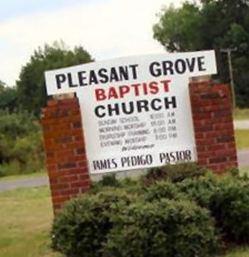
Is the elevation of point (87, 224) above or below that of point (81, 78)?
below

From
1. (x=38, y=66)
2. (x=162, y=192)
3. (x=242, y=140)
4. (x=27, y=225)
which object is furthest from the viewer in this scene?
(x=38, y=66)

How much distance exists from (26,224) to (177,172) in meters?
4.87

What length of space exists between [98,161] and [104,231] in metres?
2.51

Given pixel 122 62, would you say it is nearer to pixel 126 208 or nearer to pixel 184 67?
pixel 184 67

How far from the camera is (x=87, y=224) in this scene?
386 inches

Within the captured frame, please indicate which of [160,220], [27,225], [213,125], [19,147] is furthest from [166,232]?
[19,147]

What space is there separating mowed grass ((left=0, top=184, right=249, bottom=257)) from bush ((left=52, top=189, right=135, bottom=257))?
1038 millimetres

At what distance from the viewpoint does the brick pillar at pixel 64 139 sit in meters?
12.1

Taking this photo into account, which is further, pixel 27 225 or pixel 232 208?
pixel 27 225

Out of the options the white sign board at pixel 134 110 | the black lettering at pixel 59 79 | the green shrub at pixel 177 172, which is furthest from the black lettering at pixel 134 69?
the green shrub at pixel 177 172

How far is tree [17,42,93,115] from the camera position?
86.0m

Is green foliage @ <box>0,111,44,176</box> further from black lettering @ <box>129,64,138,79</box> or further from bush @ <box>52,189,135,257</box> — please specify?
bush @ <box>52,189,135,257</box>

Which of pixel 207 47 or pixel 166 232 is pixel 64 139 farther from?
pixel 207 47

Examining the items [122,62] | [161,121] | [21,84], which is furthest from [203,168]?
[21,84]
